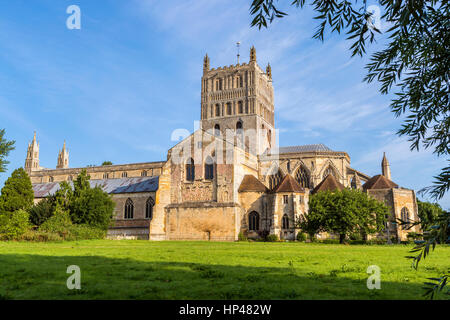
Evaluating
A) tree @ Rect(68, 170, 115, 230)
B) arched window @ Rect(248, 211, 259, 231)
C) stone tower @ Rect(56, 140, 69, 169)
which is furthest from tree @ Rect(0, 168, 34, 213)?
stone tower @ Rect(56, 140, 69, 169)

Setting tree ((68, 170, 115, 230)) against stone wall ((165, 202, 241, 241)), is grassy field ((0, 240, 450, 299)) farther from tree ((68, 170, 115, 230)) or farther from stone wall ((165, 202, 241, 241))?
stone wall ((165, 202, 241, 241))

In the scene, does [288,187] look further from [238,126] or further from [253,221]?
[238,126]

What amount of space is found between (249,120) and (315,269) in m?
57.8

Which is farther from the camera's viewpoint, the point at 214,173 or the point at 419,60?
the point at 214,173

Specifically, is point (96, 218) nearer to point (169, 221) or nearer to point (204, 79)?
point (169, 221)

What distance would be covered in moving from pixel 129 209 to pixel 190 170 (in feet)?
34.7

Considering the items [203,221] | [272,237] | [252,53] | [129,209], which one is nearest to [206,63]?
[252,53]

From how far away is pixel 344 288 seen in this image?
858cm

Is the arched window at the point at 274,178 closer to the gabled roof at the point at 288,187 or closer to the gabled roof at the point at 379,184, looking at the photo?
the gabled roof at the point at 288,187

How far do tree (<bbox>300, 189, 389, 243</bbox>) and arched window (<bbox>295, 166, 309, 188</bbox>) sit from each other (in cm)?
1985

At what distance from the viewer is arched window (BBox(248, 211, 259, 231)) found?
43597 millimetres

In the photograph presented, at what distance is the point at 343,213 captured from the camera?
32781 mm

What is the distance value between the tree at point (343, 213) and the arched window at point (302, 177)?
782 inches
